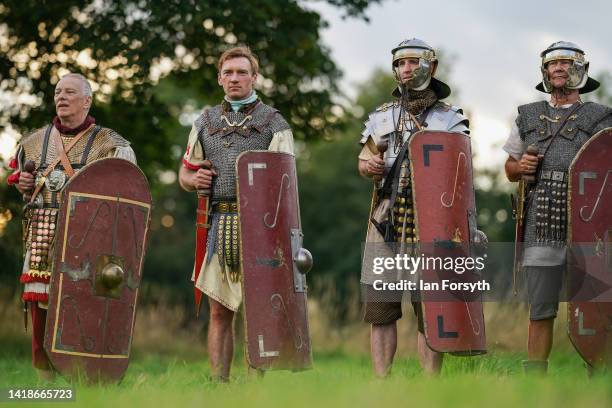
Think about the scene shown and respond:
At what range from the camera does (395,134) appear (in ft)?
21.1

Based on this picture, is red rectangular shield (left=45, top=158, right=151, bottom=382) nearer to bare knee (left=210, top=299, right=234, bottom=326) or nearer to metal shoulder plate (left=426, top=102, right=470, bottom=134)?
bare knee (left=210, top=299, right=234, bottom=326)

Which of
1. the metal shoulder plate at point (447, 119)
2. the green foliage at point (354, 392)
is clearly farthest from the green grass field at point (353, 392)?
the metal shoulder plate at point (447, 119)

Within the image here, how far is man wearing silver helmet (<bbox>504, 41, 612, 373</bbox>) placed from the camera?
21.4 feet

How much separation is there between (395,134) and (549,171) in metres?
0.92

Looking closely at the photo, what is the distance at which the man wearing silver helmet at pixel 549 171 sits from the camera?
652 cm

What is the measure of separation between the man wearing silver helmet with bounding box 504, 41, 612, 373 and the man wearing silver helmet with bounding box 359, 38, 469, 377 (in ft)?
1.67

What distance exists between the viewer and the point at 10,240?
1314 cm

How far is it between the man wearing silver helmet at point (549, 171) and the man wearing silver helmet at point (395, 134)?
508 mm

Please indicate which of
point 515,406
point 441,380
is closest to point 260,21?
point 441,380

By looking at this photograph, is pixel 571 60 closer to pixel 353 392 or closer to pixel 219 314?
pixel 219 314

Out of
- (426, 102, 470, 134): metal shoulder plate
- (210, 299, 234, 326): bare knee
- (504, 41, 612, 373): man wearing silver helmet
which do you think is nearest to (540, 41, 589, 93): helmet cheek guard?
(504, 41, 612, 373): man wearing silver helmet

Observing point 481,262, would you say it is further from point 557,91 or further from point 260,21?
→ point 260,21

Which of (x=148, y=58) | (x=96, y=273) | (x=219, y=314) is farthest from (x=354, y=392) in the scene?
(x=148, y=58)

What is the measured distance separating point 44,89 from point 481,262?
739 cm
